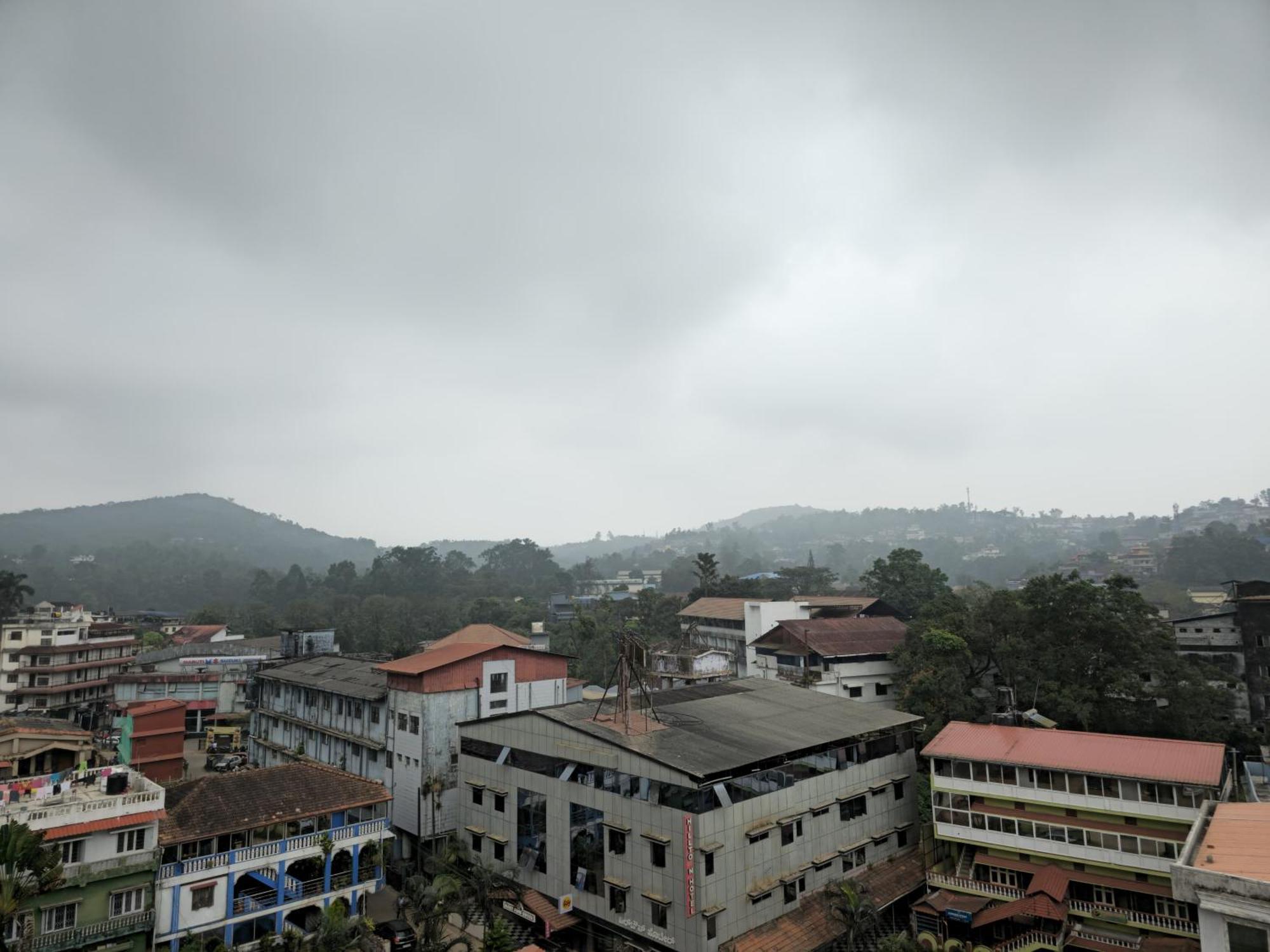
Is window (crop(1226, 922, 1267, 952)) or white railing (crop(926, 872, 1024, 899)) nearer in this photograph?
window (crop(1226, 922, 1267, 952))

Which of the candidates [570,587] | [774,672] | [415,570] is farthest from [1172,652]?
[415,570]

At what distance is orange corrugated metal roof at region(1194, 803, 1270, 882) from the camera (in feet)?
53.1

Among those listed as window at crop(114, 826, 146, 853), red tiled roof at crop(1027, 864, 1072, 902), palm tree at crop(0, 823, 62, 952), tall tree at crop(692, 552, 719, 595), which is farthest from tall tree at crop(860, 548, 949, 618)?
palm tree at crop(0, 823, 62, 952)

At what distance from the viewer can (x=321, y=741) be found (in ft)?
145

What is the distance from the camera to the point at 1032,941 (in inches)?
974

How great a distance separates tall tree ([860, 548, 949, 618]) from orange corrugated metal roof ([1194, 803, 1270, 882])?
50.0m

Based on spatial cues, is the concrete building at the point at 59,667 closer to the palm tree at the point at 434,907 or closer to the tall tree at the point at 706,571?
the palm tree at the point at 434,907

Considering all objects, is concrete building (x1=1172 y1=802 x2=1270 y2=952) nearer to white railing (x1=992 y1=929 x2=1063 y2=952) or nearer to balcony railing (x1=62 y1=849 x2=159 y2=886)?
white railing (x1=992 y1=929 x2=1063 y2=952)

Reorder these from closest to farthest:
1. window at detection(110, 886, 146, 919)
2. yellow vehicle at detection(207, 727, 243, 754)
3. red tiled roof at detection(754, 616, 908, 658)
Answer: window at detection(110, 886, 146, 919)
red tiled roof at detection(754, 616, 908, 658)
yellow vehicle at detection(207, 727, 243, 754)

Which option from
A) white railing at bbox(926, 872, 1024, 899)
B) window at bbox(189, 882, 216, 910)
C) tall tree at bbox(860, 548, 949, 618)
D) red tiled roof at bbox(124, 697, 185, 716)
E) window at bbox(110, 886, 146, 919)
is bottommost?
white railing at bbox(926, 872, 1024, 899)

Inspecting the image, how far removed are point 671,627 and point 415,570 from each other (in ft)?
274

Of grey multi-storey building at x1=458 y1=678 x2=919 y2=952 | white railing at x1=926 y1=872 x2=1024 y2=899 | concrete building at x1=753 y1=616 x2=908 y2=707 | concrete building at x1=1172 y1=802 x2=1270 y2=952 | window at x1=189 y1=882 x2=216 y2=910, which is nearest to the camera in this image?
concrete building at x1=1172 y1=802 x2=1270 y2=952

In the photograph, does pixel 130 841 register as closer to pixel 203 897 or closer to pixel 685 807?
pixel 203 897

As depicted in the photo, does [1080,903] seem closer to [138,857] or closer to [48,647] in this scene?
[138,857]
